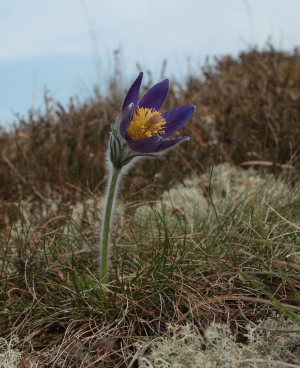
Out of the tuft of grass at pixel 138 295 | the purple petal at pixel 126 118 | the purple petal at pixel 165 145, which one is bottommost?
the tuft of grass at pixel 138 295

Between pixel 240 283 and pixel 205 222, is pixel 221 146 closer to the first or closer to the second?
pixel 205 222

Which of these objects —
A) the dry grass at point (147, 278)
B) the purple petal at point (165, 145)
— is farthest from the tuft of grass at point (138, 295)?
the purple petal at point (165, 145)

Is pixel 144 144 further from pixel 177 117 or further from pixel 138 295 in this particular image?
pixel 138 295

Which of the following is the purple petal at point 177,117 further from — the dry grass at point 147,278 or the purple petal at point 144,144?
the dry grass at point 147,278

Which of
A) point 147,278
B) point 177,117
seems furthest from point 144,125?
point 147,278

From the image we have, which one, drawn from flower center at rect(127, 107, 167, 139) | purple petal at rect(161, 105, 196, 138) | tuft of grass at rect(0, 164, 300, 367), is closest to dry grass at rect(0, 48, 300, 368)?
tuft of grass at rect(0, 164, 300, 367)

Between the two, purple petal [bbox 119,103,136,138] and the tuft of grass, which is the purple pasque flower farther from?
the tuft of grass

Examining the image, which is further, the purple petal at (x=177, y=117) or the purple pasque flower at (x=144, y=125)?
the purple petal at (x=177, y=117)
